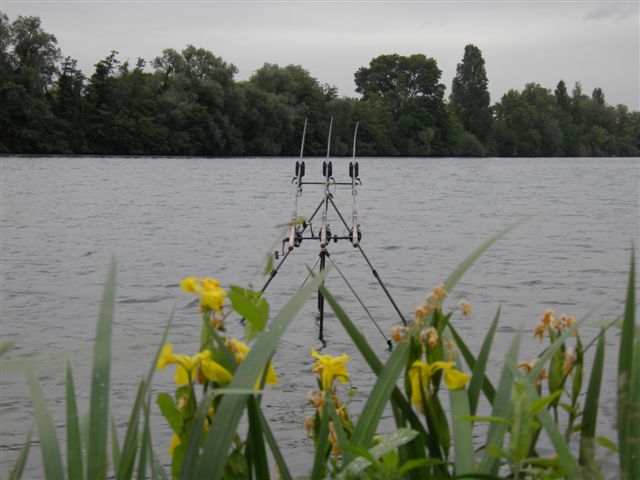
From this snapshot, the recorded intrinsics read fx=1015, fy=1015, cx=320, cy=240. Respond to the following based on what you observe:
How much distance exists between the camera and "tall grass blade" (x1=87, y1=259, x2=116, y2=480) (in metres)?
1.46

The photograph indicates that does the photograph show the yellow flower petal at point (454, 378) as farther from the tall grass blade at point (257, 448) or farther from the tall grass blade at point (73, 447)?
the tall grass blade at point (73, 447)

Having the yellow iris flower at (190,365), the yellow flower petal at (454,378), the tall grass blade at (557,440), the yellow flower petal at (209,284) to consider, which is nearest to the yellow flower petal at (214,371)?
the yellow iris flower at (190,365)

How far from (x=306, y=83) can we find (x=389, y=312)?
96.9 meters

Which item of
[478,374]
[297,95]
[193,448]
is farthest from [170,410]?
[297,95]

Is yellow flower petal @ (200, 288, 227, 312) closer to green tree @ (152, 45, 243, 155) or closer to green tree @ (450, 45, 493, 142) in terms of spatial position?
green tree @ (152, 45, 243, 155)

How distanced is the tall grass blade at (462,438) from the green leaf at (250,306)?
12.6 inches

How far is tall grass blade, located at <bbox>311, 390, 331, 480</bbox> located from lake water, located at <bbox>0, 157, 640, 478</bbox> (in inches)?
12.4

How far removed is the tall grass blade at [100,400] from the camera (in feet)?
4.81

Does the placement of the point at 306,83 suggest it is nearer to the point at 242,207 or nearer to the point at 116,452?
the point at 242,207

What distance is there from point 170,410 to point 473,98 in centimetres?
13966

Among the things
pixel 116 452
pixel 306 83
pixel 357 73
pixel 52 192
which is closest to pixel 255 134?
pixel 306 83

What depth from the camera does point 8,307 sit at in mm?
13102

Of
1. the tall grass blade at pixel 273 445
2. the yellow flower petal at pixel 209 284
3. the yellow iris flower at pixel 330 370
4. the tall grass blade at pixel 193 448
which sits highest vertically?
the yellow flower petal at pixel 209 284

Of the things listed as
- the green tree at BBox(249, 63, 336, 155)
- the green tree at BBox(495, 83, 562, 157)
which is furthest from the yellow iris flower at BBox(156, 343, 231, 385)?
the green tree at BBox(495, 83, 562, 157)
